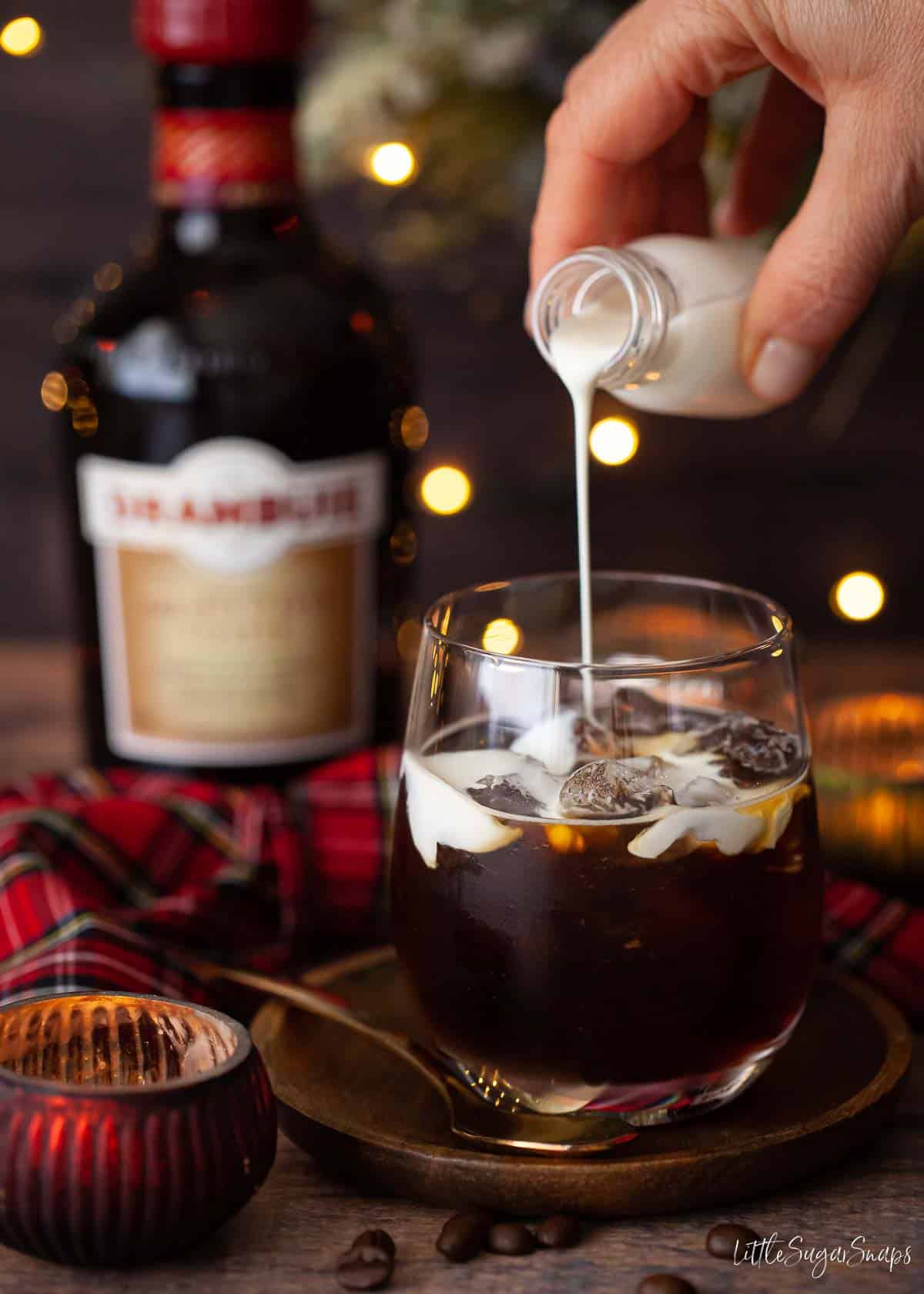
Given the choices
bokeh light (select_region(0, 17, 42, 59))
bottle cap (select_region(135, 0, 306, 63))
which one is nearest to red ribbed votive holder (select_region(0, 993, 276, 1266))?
bottle cap (select_region(135, 0, 306, 63))

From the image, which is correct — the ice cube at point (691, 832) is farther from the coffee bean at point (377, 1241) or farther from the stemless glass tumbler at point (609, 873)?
the coffee bean at point (377, 1241)

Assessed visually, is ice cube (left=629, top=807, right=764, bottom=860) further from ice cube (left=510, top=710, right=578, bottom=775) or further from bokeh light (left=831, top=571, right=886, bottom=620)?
bokeh light (left=831, top=571, right=886, bottom=620)

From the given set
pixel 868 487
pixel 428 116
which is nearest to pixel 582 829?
pixel 428 116

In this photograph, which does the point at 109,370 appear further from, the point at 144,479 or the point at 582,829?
the point at 582,829

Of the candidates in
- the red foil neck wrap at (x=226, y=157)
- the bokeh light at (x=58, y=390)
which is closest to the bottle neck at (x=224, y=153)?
the red foil neck wrap at (x=226, y=157)

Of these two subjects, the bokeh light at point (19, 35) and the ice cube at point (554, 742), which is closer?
the ice cube at point (554, 742)
